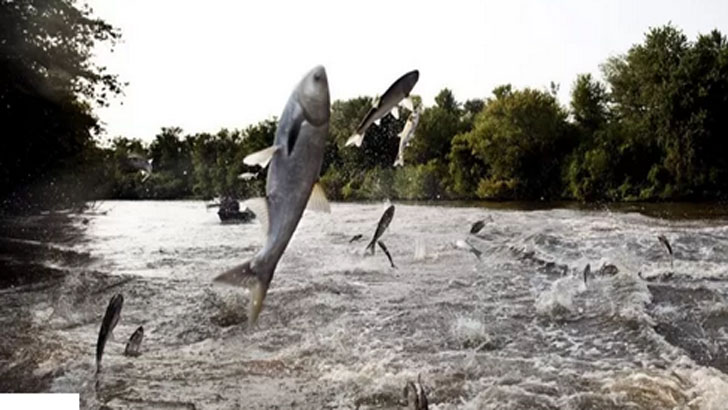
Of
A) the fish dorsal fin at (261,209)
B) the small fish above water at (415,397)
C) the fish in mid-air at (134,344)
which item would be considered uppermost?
the fish dorsal fin at (261,209)

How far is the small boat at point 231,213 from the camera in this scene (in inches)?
434

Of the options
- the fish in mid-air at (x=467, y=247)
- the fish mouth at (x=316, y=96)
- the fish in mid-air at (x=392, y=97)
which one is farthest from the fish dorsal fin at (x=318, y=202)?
the fish in mid-air at (x=467, y=247)

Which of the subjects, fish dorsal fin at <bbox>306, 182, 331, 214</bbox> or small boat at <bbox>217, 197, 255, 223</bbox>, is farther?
small boat at <bbox>217, 197, 255, 223</bbox>

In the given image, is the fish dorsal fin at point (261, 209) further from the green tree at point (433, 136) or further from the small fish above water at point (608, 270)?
the green tree at point (433, 136)

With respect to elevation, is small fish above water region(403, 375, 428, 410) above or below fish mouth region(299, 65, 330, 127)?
below

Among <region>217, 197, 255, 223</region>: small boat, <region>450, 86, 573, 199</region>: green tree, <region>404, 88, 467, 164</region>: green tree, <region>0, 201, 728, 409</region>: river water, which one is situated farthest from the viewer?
<region>404, 88, 467, 164</region>: green tree

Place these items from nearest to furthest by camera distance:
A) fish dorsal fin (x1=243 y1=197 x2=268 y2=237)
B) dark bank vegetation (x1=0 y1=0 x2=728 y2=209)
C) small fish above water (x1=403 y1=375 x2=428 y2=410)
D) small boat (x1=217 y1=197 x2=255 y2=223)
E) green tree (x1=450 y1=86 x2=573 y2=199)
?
fish dorsal fin (x1=243 y1=197 x2=268 y2=237), small fish above water (x1=403 y1=375 x2=428 y2=410), dark bank vegetation (x1=0 y1=0 x2=728 y2=209), small boat (x1=217 y1=197 x2=255 y2=223), green tree (x1=450 y1=86 x2=573 y2=199)

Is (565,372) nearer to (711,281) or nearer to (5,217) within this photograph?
(711,281)

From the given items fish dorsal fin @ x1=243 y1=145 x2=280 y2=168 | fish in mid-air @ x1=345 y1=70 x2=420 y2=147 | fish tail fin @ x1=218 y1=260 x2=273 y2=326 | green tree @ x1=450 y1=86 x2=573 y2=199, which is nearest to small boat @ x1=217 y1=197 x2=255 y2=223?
green tree @ x1=450 y1=86 x2=573 y2=199

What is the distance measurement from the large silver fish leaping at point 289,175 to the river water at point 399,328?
1859mm

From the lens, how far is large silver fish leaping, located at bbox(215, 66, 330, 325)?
0.60 metres

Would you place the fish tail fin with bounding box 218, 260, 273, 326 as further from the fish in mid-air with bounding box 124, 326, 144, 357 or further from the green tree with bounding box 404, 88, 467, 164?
the green tree with bounding box 404, 88, 467, 164

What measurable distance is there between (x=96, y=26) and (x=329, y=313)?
242 inches

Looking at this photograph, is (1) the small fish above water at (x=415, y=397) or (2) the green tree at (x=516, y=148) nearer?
(1) the small fish above water at (x=415, y=397)
